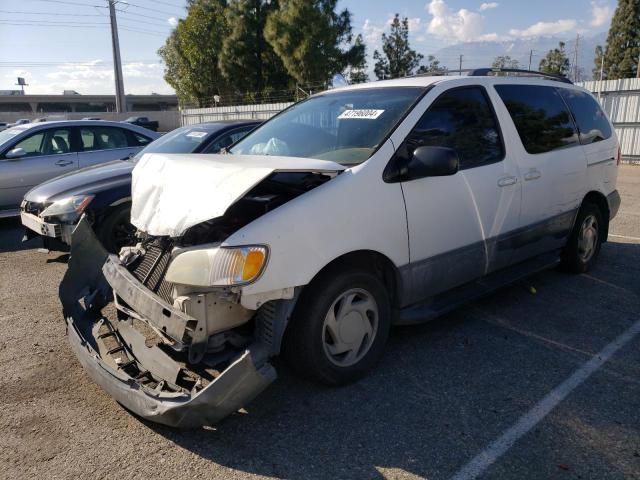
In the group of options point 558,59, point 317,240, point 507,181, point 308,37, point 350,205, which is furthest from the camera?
point 558,59

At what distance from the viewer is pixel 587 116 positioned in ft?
17.5

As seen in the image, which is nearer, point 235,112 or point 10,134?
point 10,134

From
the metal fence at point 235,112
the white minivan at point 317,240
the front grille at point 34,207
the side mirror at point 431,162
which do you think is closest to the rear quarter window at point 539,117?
the white minivan at point 317,240

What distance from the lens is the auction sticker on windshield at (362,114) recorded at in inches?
146

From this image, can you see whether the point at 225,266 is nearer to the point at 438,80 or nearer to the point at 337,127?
the point at 337,127

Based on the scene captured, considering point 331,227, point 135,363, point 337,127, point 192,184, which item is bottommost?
point 135,363

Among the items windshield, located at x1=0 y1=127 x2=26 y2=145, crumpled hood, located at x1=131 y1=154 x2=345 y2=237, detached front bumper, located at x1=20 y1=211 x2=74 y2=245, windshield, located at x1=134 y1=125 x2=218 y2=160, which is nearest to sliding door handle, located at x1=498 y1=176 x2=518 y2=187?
crumpled hood, located at x1=131 y1=154 x2=345 y2=237

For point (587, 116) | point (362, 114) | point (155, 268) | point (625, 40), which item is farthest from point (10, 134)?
point (625, 40)

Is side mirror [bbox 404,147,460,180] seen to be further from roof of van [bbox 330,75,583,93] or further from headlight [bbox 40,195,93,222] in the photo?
headlight [bbox 40,195,93,222]

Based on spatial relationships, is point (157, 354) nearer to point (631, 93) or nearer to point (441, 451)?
point (441, 451)

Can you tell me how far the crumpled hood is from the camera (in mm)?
2793

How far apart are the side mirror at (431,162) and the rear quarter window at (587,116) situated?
2.52 metres

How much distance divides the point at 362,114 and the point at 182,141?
3.80m

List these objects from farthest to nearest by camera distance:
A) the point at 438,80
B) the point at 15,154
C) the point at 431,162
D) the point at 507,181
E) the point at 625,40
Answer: the point at 625,40 < the point at 15,154 < the point at 507,181 < the point at 438,80 < the point at 431,162
